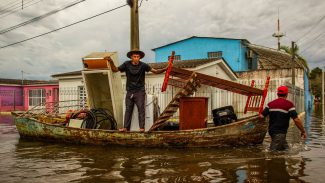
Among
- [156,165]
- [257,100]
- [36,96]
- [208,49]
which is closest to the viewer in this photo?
[156,165]

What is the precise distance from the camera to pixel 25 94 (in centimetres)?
3472

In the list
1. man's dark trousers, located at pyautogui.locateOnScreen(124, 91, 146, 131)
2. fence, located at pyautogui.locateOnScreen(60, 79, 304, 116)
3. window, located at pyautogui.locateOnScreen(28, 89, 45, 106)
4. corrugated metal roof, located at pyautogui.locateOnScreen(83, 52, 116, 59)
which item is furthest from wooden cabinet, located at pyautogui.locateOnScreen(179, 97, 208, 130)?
window, located at pyautogui.locateOnScreen(28, 89, 45, 106)

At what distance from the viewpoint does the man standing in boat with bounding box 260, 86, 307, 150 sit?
22.4 ft

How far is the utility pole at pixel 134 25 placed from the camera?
1453 cm

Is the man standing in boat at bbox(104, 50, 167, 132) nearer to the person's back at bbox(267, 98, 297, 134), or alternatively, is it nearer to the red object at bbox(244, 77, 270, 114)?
the red object at bbox(244, 77, 270, 114)

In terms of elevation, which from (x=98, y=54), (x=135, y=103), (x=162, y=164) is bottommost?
(x=162, y=164)

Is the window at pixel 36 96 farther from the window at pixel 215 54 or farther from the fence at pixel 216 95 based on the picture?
the window at pixel 215 54

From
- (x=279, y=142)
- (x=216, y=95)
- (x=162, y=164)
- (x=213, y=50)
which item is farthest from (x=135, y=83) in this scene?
(x=213, y=50)

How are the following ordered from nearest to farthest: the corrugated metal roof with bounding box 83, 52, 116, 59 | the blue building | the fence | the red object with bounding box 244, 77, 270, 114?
the red object with bounding box 244, 77, 270, 114
the corrugated metal roof with bounding box 83, 52, 116, 59
the fence
the blue building

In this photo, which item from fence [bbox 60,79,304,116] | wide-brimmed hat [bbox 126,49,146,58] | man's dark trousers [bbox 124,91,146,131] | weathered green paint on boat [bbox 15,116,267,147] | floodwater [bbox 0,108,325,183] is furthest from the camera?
fence [bbox 60,79,304,116]

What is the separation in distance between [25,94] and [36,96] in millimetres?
2071

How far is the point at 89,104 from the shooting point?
10750 mm

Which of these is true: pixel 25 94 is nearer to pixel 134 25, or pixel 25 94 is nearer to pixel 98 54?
pixel 134 25

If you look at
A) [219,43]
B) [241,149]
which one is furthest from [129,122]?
[219,43]
